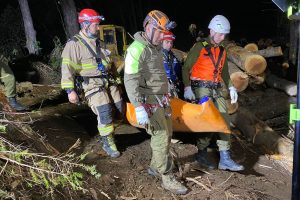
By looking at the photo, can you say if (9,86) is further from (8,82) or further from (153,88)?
(153,88)

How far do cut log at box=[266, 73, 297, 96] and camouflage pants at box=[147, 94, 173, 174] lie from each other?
15.2 feet

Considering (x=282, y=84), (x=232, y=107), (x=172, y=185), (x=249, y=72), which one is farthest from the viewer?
(x=282, y=84)

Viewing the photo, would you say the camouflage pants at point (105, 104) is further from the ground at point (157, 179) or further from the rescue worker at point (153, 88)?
the rescue worker at point (153, 88)

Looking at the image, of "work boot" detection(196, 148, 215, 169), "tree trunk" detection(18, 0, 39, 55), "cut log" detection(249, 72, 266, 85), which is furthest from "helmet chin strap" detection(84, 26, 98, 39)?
"tree trunk" detection(18, 0, 39, 55)

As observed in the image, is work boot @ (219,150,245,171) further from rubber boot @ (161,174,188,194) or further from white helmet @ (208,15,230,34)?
white helmet @ (208,15,230,34)

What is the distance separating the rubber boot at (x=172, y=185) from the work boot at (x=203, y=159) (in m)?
0.93

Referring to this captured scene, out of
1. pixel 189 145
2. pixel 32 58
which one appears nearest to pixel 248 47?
pixel 189 145

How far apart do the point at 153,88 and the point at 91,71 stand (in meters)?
1.09

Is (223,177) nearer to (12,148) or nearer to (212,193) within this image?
(212,193)

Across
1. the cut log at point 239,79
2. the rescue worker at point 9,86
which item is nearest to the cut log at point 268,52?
the cut log at point 239,79

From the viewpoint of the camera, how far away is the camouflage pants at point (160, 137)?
3.87m

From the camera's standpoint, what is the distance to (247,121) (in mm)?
6598

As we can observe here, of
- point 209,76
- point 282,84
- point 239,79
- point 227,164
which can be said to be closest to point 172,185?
point 227,164

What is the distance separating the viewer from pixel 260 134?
6.25 metres
